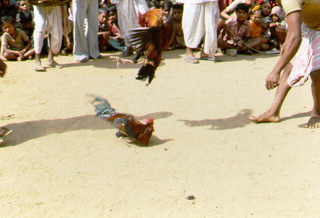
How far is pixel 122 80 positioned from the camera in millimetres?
7301

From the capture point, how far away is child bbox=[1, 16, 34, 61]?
28.0 feet

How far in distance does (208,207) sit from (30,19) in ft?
21.9

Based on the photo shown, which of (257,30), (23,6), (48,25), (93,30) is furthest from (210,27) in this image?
(23,6)

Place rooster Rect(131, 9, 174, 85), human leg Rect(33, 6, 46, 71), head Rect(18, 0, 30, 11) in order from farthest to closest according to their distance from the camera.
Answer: head Rect(18, 0, 30, 11)
human leg Rect(33, 6, 46, 71)
rooster Rect(131, 9, 174, 85)

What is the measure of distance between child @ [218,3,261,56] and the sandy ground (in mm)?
1627

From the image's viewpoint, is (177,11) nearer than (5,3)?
Yes

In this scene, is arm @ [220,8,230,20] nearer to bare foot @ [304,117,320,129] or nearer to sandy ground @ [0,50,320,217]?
sandy ground @ [0,50,320,217]

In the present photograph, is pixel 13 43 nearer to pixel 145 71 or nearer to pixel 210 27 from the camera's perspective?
pixel 210 27

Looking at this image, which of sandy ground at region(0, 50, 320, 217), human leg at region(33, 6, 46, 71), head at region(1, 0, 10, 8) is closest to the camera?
sandy ground at region(0, 50, 320, 217)

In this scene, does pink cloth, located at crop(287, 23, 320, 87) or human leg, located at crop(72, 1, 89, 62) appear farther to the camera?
human leg, located at crop(72, 1, 89, 62)

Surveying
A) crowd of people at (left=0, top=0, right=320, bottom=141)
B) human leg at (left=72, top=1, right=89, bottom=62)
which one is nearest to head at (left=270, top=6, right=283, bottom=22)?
crowd of people at (left=0, top=0, right=320, bottom=141)

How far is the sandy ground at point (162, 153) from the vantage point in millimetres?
3691

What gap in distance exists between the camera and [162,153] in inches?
183

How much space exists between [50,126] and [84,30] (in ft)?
11.7
